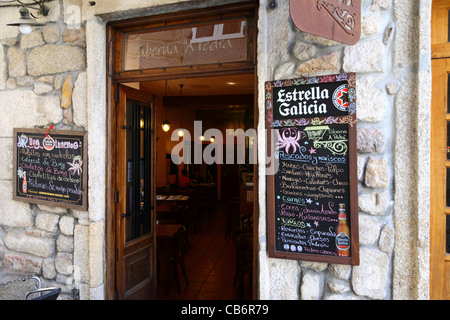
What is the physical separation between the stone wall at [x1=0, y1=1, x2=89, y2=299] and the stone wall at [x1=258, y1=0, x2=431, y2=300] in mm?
1873

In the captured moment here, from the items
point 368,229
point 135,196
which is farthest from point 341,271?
point 135,196

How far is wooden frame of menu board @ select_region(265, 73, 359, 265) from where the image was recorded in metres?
1.97

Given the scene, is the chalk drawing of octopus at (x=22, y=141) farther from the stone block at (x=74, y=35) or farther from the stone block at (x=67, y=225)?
the stone block at (x=74, y=35)

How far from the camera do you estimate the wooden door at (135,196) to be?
108 inches

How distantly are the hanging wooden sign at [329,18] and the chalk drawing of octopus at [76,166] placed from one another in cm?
205

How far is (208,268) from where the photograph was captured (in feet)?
15.5

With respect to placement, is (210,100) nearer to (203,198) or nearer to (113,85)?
(203,198)

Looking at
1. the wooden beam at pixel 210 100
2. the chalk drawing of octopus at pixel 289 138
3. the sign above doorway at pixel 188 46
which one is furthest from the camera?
the wooden beam at pixel 210 100

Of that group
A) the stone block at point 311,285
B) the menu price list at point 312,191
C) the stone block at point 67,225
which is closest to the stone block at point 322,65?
the menu price list at point 312,191

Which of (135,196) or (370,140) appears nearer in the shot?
(370,140)

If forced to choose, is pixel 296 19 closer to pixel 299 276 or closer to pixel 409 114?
pixel 409 114

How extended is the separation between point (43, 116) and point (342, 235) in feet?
8.69

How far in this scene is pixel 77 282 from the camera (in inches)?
104

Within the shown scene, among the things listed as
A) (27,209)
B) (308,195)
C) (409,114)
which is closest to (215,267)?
(27,209)
